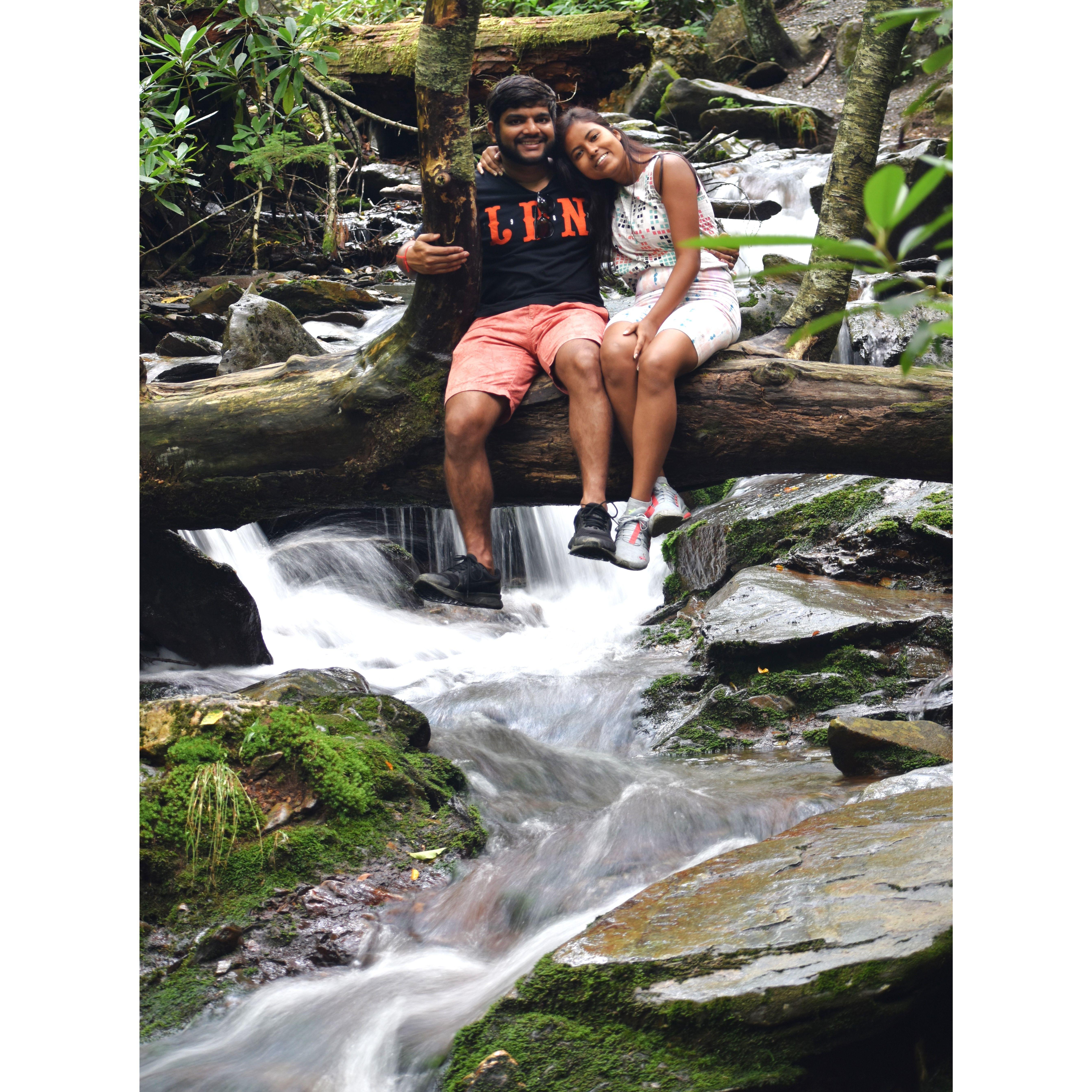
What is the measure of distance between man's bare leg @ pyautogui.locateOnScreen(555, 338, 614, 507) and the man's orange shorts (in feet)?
0.22

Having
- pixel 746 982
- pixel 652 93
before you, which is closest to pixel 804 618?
pixel 746 982

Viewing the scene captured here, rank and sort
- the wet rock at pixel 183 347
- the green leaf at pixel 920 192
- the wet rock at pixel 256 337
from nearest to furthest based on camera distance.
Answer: the green leaf at pixel 920 192
the wet rock at pixel 256 337
the wet rock at pixel 183 347

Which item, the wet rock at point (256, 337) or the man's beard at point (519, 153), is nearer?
the man's beard at point (519, 153)

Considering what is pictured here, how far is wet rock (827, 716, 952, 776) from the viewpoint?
4.37m

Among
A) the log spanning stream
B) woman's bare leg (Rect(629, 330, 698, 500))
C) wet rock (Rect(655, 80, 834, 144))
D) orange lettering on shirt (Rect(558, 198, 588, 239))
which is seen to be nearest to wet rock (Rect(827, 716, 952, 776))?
the log spanning stream

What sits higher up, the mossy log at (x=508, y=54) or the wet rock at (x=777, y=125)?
the mossy log at (x=508, y=54)

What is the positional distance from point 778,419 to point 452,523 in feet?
14.5

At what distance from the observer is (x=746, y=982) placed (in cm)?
244

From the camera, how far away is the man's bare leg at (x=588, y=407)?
3754 millimetres

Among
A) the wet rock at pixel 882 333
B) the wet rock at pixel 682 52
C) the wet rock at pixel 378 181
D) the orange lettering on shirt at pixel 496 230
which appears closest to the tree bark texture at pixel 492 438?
the orange lettering on shirt at pixel 496 230

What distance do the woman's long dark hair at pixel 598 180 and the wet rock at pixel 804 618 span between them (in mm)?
2443

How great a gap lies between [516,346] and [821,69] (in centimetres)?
1523

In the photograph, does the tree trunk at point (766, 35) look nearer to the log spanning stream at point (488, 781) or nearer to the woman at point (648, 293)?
the log spanning stream at point (488, 781)
